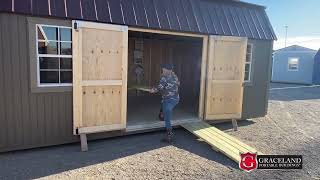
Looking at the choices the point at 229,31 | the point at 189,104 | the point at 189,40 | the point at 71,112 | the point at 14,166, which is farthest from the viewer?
the point at 189,40

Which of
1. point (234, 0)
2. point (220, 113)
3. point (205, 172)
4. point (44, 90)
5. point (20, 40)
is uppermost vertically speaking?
point (234, 0)

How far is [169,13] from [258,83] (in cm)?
375

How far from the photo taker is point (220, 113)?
756cm

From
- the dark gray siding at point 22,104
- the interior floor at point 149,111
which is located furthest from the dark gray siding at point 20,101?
the interior floor at point 149,111

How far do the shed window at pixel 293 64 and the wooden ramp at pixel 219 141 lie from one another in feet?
74.6

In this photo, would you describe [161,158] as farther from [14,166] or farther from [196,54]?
[196,54]

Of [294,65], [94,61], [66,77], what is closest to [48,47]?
[66,77]

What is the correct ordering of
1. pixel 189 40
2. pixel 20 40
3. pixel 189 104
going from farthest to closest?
pixel 189 40 → pixel 189 104 → pixel 20 40

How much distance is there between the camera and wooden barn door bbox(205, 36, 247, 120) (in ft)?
23.8

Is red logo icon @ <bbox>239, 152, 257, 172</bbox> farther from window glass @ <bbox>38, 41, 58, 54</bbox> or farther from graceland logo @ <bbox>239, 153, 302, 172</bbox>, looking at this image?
window glass @ <bbox>38, 41, 58, 54</bbox>

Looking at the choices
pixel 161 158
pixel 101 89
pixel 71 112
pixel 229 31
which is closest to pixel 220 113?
pixel 229 31

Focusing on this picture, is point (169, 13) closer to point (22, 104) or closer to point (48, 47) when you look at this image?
point (48, 47)

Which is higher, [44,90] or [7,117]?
[44,90]

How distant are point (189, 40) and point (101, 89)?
20.3 ft
